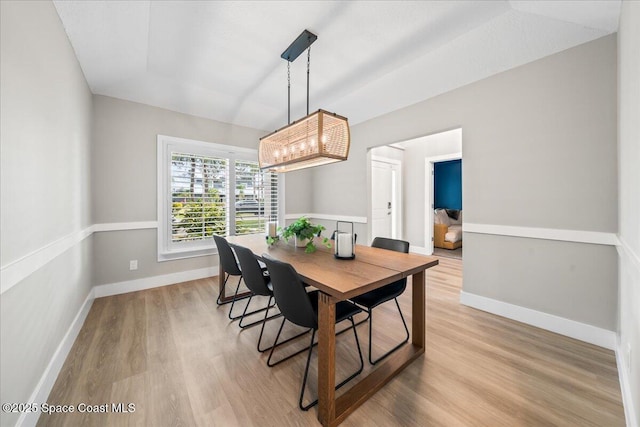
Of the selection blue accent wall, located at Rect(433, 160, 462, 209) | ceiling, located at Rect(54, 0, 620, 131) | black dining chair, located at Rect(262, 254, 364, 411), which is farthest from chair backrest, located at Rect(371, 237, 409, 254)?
blue accent wall, located at Rect(433, 160, 462, 209)

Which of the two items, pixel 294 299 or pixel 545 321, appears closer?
pixel 294 299

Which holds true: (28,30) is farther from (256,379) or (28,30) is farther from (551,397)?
(551,397)

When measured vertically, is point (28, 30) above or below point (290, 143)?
above

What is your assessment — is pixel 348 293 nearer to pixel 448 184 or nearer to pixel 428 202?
pixel 428 202

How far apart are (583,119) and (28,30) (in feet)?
12.6

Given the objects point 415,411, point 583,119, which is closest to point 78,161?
point 415,411

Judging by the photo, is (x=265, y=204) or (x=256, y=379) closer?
(x=256, y=379)

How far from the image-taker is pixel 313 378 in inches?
63.9

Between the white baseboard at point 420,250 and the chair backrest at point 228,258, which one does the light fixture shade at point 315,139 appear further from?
the white baseboard at point 420,250

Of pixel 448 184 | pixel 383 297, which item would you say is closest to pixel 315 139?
pixel 383 297

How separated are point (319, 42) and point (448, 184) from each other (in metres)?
5.99

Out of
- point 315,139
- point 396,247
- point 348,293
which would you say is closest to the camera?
point 348,293

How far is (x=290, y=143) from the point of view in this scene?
229cm

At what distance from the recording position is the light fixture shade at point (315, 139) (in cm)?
194
